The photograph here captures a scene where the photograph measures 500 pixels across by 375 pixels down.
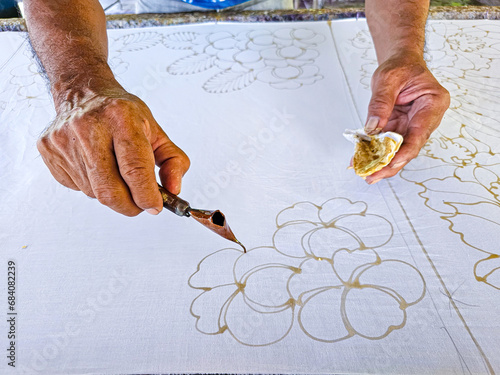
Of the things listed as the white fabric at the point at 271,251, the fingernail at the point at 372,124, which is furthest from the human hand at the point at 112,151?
the fingernail at the point at 372,124

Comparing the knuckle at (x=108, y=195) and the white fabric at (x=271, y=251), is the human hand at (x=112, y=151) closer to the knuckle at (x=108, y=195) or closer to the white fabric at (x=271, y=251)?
the knuckle at (x=108, y=195)

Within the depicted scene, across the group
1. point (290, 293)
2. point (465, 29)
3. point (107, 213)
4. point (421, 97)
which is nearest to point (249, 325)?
point (290, 293)

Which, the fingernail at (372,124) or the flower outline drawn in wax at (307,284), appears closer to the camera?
the flower outline drawn in wax at (307,284)

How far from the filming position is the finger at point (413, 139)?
2.18 feet

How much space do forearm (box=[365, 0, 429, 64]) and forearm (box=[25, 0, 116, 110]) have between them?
57 cm

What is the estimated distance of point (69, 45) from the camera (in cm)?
66

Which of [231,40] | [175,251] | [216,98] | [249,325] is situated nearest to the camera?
[249,325]

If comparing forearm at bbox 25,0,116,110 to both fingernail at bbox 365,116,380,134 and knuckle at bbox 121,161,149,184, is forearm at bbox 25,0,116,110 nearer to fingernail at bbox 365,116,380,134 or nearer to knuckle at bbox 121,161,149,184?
knuckle at bbox 121,161,149,184

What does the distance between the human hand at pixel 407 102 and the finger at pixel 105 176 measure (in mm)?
411

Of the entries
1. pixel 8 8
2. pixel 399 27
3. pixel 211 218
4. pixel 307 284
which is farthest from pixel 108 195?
pixel 8 8

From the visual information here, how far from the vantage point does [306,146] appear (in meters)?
0.78

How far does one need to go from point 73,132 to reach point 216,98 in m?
0.47

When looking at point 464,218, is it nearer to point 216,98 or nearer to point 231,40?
point 216,98

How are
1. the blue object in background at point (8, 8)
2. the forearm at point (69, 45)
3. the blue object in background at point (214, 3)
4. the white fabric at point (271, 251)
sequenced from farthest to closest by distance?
1. the blue object in background at point (8, 8)
2. the blue object in background at point (214, 3)
3. the forearm at point (69, 45)
4. the white fabric at point (271, 251)
